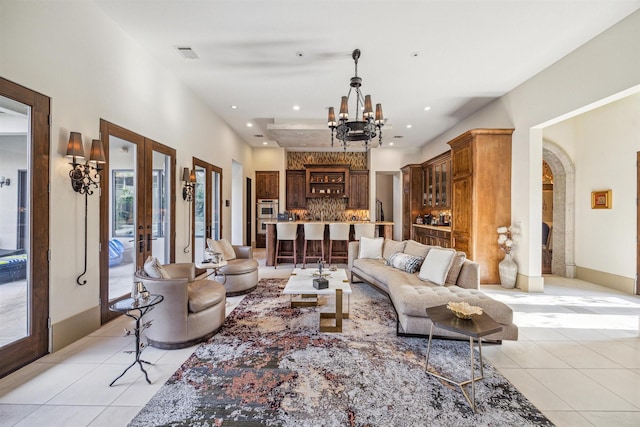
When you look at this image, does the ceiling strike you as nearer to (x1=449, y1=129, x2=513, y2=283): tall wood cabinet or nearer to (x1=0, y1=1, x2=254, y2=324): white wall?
(x1=0, y1=1, x2=254, y2=324): white wall

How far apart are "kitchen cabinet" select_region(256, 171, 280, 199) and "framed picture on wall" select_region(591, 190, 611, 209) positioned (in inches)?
312

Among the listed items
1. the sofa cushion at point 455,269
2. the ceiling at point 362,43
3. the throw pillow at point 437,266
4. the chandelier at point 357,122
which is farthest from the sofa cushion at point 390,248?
the ceiling at point 362,43

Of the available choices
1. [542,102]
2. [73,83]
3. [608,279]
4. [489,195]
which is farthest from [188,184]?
[608,279]

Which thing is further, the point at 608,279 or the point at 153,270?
the point at 608,279

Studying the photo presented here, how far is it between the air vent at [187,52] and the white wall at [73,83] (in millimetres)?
504

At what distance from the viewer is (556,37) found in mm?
3504

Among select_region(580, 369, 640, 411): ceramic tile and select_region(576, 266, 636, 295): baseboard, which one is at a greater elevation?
select_region(576, 266, 636, 295): baseboard

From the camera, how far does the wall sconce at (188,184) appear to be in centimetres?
493

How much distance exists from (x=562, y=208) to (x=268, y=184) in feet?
25.8

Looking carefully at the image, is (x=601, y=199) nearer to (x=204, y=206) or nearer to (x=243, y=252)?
(x=243, y=252)

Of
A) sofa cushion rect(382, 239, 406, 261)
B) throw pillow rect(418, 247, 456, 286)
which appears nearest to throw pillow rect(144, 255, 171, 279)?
throw pillow rect(418, 247, 456, 286)

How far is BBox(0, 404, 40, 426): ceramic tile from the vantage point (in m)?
1.79

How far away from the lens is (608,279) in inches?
197

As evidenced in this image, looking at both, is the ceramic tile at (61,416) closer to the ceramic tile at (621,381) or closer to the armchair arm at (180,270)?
the armchair arm at (180,270)
